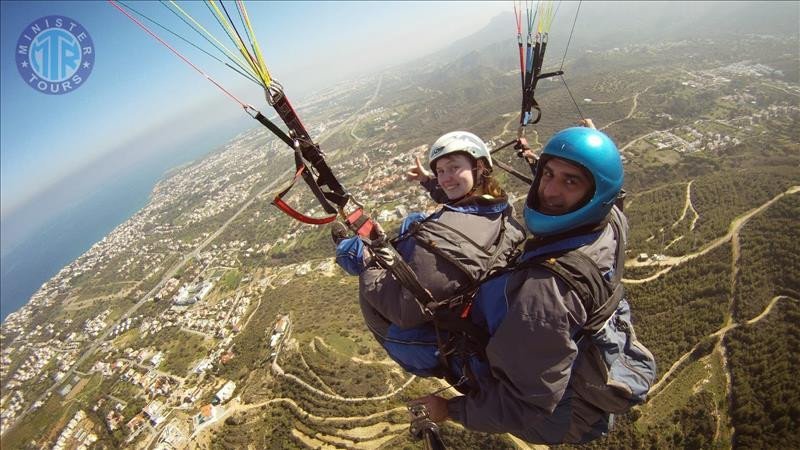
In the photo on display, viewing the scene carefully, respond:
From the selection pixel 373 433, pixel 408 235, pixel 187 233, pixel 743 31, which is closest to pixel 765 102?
pixel 373 433

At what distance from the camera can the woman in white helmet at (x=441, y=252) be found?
2.43 m

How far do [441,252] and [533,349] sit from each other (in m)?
0.94

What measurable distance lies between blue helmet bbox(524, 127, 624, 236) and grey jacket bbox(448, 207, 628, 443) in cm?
18

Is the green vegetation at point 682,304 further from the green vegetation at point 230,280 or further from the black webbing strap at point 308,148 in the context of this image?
the green vegetation at point 230,280

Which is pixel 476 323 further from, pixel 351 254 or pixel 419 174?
pixel 419 174

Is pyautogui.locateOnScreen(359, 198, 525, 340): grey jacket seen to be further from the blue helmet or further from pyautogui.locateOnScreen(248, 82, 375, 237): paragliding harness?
the blue helmet

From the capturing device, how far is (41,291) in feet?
266

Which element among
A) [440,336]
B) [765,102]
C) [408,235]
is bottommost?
[765,102]

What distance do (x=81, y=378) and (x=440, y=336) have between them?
56.2 m

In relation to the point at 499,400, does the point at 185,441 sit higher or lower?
lower

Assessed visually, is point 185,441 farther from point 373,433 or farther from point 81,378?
point 81,378

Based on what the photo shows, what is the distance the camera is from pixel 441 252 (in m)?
2.41

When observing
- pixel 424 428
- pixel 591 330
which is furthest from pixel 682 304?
pixel 591 330

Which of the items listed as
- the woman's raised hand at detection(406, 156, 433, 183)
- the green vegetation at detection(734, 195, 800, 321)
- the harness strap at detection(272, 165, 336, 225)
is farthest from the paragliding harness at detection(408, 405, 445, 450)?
the green vegetation at detection(734, 195, 800, 321)
